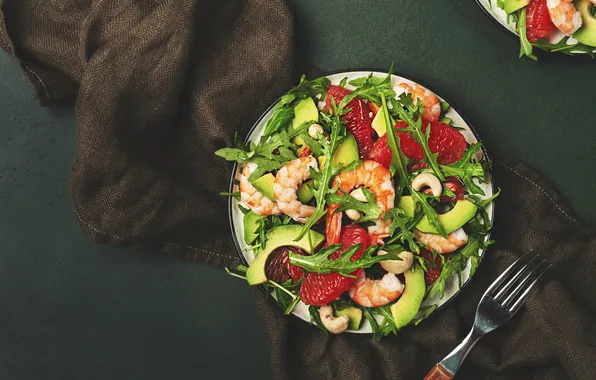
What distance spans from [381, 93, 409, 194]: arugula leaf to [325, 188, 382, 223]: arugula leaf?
9 cm

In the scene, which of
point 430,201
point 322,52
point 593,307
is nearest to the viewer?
point 430,201

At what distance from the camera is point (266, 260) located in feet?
5.05

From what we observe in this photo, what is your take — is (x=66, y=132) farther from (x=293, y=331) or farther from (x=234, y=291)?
(x=293, y=331)

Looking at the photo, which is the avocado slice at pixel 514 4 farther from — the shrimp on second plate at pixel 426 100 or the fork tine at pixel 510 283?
the fork tine at pixel 510 283

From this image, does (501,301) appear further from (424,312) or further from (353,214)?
(353,214)

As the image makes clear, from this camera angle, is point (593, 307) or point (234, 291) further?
point (234, 291)

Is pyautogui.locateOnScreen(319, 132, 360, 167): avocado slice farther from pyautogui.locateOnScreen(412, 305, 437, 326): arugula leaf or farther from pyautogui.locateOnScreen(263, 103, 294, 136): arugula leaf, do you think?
pyautogui.locateOnScreen(412, 305, 437, 326): arugula leaf

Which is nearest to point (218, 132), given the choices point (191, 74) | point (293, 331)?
point (191, 74)

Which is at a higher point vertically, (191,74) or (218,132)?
(191,74)

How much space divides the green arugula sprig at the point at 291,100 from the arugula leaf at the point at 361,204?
0.75ft

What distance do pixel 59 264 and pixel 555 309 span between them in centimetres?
133

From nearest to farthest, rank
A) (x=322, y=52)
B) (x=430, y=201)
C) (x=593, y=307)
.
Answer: (x=430, y=201), (x=593, y=307), (x=322, y=52)

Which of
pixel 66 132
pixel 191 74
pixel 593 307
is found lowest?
pixel 593 307

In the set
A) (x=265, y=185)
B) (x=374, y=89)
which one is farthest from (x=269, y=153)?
(x=374, y=89)
